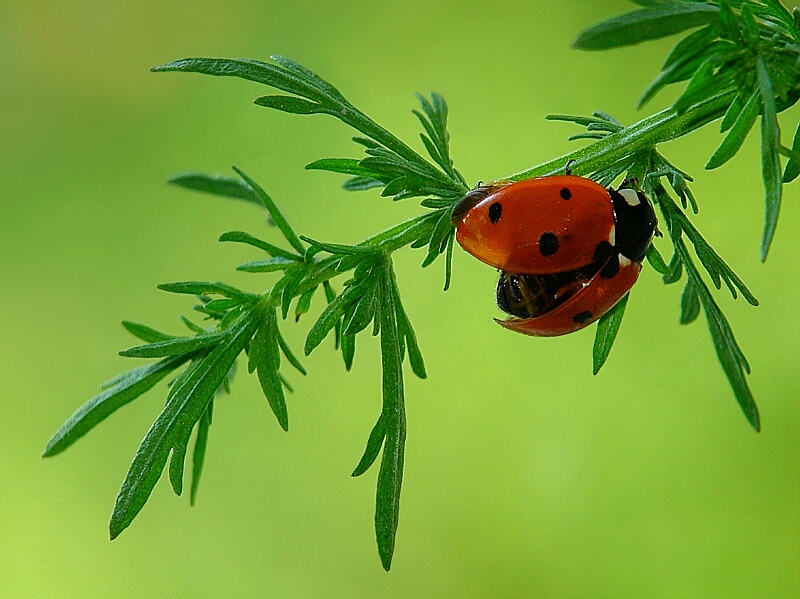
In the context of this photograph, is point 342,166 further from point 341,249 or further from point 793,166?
point 793,166

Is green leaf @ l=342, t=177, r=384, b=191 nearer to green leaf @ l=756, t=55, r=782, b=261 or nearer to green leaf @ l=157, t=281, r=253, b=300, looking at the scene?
green leaf @ l=157, t=281, r=253, b=300

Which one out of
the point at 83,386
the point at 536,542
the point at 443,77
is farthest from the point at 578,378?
the point at 83,386

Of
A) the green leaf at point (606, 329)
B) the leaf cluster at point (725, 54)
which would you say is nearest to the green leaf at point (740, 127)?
the leaf cluster at point (725, 54)

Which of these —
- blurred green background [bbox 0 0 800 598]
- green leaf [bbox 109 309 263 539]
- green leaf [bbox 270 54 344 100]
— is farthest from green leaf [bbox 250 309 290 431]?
blurred green background [bbox 0 0 800 598]

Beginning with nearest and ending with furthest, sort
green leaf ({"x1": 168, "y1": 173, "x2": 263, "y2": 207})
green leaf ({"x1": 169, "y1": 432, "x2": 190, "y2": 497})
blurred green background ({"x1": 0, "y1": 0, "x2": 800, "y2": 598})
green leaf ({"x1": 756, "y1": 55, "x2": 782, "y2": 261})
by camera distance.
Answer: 1. green leaf ({"x1": 756, "y1": 55, "x2": 782, "y2": 261})
2. green leaf ({"x1": 169, "y1": 432, "x2": 190, "y2": 497})
3. green leaf ({"x1": 168, "y1": 173, "x2": 263, "y2": 207})
4. blurred green background ({"x1": 0, "y1": 0, "x2": 800, "y2": 598})

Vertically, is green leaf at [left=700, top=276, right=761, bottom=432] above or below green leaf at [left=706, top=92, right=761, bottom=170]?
below

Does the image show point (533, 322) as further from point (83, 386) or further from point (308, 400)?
point (83, 386)

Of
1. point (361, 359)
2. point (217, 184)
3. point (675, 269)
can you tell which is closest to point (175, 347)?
point (217, 184)
